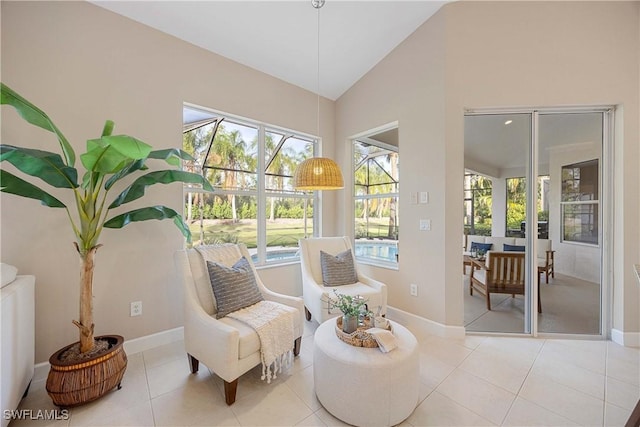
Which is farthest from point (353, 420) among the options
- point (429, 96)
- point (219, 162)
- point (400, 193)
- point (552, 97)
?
point (552, 97)

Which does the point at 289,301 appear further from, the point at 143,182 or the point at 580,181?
the point at 580,181

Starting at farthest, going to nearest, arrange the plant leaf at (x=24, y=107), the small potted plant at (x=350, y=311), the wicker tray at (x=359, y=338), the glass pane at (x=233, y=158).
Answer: the glass pane at (x=233, y=158) → the small potted plant at (x=350, y=311) → the wicker tray at (x=359, y=338) → the plant leaf at (x=24, y=107)

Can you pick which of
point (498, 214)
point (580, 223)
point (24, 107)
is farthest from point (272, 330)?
point (580, 223)

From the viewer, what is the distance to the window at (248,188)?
9.71ft

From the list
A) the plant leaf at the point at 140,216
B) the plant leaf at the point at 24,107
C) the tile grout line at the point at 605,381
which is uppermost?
the plant leaf at the point at 24,107

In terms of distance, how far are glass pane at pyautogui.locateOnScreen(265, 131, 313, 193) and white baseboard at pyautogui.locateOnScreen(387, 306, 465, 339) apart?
2141 mm

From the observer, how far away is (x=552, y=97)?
2613 millimetres

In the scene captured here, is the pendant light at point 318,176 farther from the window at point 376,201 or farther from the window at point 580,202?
the window at point 580,202

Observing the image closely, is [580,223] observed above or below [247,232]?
above

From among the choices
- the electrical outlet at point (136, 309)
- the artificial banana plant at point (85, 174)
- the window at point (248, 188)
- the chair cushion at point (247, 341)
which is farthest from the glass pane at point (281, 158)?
the chair cushion at point (247, 341)

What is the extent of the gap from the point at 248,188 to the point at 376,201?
1.82 m

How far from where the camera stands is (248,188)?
132 inches

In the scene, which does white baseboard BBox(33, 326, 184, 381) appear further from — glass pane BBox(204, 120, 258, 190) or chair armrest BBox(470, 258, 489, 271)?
chair armrest BBox(470, 258, 489, 271)

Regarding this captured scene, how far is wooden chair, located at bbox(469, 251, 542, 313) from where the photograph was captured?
2.83m
